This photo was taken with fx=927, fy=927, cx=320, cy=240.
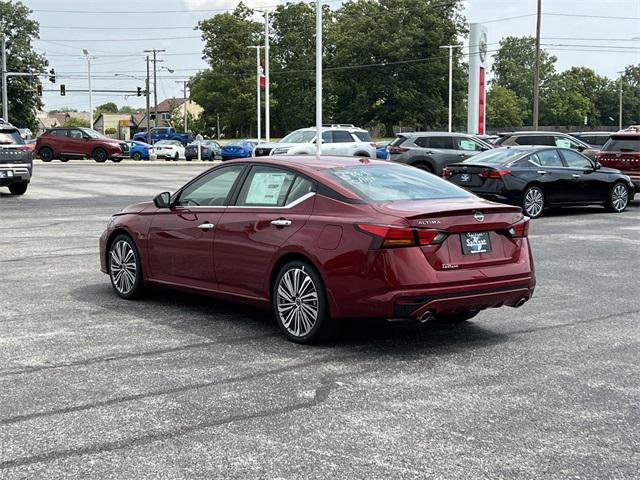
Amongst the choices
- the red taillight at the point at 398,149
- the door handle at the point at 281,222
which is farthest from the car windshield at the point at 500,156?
the door handle at the point at 281,222

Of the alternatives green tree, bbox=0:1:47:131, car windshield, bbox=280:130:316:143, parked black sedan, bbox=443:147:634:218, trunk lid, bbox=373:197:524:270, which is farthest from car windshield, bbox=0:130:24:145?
green tree, bbox=0:1:47:131

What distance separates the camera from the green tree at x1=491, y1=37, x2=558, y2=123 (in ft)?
492

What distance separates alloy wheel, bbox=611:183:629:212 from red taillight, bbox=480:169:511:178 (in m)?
3.20

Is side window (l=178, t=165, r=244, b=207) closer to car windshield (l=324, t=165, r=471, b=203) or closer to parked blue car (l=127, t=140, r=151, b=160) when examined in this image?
car windshield (l=324, t=165, r=471, b=203)

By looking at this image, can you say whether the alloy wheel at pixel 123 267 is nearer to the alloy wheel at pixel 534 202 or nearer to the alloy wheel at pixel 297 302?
the alloy wheel at pixel 297 302

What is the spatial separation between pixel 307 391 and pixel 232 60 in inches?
3867

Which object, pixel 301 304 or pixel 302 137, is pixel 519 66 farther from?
pixel 301 304

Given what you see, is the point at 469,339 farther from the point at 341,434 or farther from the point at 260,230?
the point at 341,434

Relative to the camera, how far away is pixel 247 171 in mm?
8062

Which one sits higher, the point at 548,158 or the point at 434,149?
the point at 434,149

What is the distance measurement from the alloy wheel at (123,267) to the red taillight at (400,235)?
10.4 ft

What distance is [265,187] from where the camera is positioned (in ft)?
25.6

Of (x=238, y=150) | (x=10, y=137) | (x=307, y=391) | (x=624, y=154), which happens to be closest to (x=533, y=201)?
(x=624, y=154)

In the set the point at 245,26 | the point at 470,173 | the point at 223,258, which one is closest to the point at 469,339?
the point at 223,258
